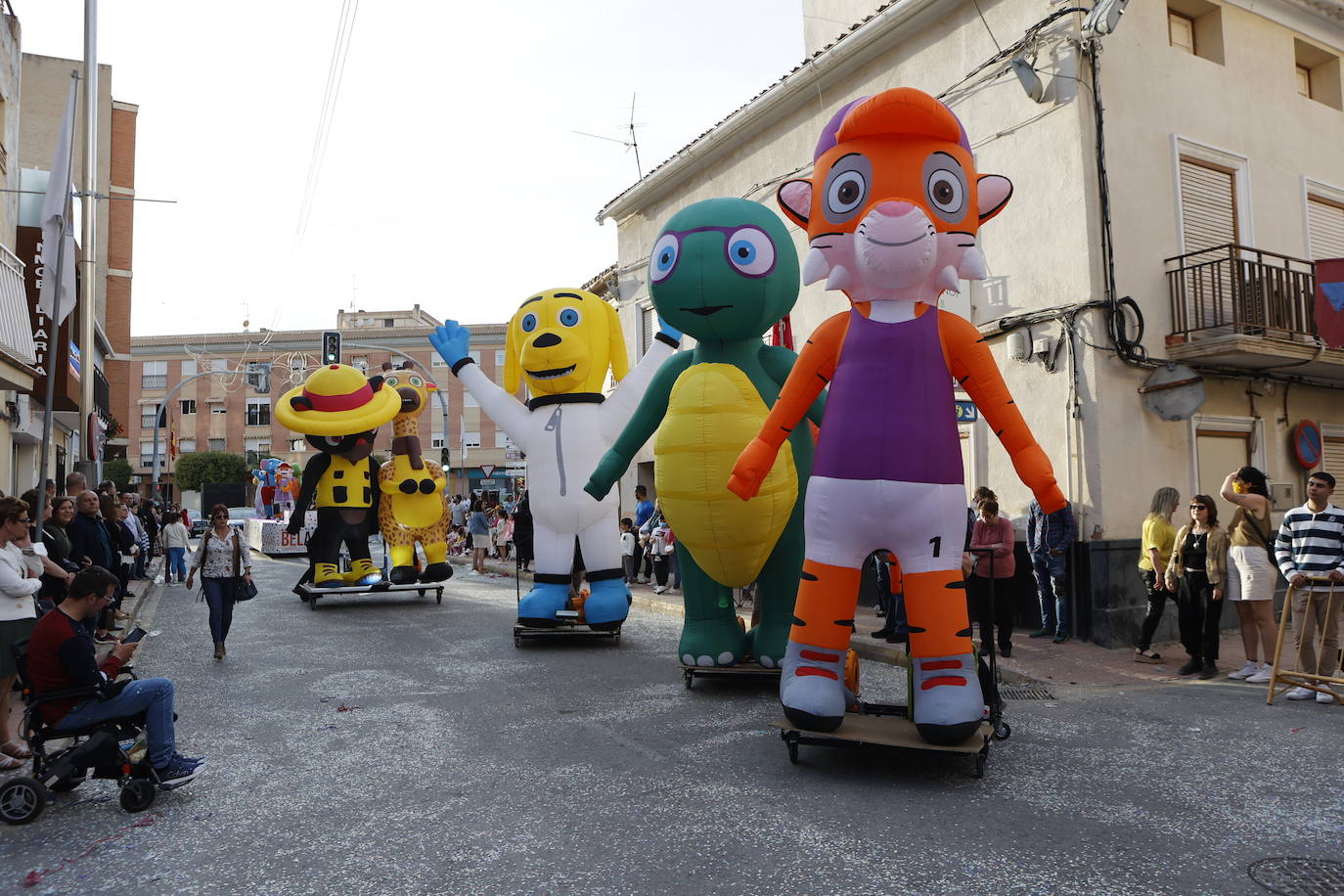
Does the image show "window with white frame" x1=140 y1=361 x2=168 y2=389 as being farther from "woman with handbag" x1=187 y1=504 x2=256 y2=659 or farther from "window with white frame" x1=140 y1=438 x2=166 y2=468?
"woman with handbag" x1=187 y1=504 x2=256 y2=659

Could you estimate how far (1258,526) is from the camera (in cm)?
745

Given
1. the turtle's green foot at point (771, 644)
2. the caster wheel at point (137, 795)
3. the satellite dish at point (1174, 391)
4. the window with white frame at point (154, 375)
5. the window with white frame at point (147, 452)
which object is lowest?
the caster wheel at point (137, 795)

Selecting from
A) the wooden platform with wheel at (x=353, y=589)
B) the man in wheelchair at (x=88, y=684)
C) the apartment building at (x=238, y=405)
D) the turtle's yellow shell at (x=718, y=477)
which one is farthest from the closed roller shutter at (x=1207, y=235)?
the apartment building at (x=238, y=405)

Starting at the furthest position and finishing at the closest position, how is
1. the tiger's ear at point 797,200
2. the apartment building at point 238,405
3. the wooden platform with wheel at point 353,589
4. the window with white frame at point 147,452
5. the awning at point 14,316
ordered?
the window with white frame at point 147,452 < the apartment building at point 238,405 < the wooden platform with wheel at point 353,589 < the awning at point 14,316 < the tiger's ear at point 797,200

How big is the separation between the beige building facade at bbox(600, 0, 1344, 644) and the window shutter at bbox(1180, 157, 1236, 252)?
26 mm

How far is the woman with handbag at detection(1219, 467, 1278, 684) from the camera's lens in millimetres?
7387

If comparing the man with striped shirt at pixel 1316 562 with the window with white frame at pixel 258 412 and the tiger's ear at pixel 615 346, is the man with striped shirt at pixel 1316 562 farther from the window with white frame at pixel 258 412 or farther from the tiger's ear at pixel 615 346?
the window with white frame at pixel 258 412

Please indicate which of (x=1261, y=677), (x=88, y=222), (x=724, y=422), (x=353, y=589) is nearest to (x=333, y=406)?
(x=353, y=589)

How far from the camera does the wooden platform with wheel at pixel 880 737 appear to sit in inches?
191

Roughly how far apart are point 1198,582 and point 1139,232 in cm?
425

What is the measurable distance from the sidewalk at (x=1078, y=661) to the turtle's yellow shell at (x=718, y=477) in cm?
233

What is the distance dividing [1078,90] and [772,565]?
650 centimetres

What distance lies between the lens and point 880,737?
16.3 feet

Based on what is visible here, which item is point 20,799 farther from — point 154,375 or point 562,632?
point 154,375
